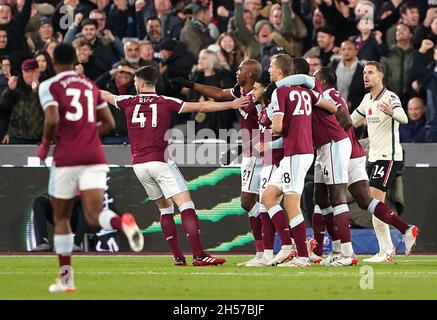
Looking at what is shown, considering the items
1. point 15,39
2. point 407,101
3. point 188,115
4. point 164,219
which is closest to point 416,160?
point 407,101

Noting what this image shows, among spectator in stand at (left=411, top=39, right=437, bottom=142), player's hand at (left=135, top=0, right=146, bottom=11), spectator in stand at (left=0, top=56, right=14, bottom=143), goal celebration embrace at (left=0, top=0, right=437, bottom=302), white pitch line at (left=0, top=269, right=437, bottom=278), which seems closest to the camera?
goal celebration embrace at (left=0, top=0, right=437, bottom=302)

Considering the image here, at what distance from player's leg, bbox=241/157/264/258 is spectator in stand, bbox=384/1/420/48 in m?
6.36

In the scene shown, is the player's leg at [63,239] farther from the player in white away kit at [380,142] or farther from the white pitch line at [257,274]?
the player in white away kit at [380,142]

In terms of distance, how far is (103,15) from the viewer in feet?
65.8

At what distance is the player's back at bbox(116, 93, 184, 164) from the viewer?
13.6 meters

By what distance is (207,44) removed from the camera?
1992 cm

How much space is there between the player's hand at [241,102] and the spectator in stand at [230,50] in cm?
592

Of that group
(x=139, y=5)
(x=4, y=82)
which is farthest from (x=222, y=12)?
(x=4, y=82)

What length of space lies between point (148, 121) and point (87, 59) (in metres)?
5.81

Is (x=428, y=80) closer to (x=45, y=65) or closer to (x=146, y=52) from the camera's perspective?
(x=146, y=52)

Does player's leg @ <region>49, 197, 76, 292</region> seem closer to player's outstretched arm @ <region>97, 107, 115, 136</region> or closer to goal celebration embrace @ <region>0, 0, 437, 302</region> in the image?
goal celebration embrace @ <region>0, 0, 437, 302</region>

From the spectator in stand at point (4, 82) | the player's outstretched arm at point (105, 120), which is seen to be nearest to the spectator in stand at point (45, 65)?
the spectator in stand at point (4, 82)

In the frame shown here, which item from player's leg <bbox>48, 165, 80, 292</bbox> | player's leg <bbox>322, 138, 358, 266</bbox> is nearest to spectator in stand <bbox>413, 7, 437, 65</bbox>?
player's leg <bbox>322, 138, 358, 266</bbox>

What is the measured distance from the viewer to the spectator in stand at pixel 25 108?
18547 millimetres
